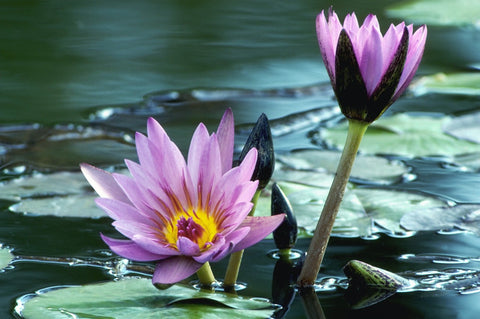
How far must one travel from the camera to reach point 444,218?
180 centimetres

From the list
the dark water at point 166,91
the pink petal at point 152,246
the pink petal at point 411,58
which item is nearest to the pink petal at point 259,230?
the pink petal at point 152,246

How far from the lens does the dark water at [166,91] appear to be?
1.54 m

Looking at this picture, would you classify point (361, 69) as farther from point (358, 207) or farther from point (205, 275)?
point (358, 207)

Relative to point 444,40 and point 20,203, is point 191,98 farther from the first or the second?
point 444,40

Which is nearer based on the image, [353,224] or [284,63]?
Result: [353,224]

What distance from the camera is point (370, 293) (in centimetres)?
140

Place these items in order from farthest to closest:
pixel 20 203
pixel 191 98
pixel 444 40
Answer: pixel 444 40 → pixel 191 98 → pixel 20 203

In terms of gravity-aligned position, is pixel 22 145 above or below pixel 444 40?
below

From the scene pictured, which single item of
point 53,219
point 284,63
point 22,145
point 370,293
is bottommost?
point 370,293

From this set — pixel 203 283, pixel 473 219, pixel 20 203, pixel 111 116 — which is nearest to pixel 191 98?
pixel 111 116

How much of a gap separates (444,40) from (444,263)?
270 centimetres

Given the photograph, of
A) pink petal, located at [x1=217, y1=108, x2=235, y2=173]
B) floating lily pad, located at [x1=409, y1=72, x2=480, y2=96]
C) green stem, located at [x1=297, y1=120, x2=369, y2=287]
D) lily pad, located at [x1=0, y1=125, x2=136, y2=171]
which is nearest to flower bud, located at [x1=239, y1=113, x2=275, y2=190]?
pink petal, located at [x1=217, y1=108, x2=235, y2=173]

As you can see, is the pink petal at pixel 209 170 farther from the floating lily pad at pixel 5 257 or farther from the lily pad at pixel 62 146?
the lily pad at pixel 62 146

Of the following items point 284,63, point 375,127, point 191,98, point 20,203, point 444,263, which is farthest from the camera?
point 284,63
